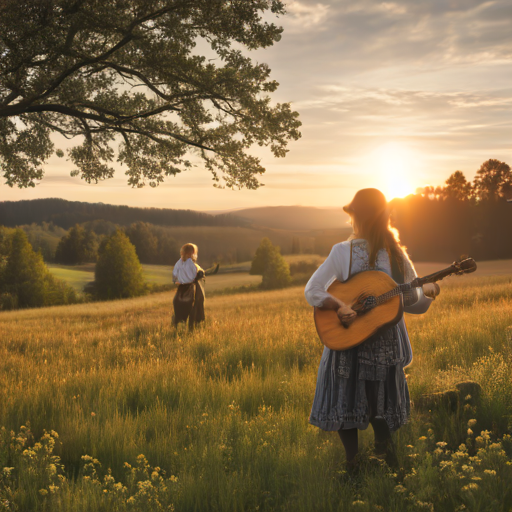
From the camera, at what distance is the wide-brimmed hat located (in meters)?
3.36

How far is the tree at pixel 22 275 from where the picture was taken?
49.3 metres

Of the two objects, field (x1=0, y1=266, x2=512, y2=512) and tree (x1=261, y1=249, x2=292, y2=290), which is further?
tree (x1=261, y1=249, x2=292, y2=290)

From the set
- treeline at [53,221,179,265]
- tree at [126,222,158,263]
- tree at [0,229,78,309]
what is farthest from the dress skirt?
tree at [126,222,158,263]

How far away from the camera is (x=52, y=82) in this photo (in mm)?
9523

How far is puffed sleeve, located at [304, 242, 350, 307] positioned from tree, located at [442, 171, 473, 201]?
64.4m

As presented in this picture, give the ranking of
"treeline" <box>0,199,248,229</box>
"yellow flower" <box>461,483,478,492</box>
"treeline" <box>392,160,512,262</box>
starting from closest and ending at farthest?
"yellow flower" <box>461,483,478,492</box>
"treeline" <box>392,160,512,262</box>
"treeline" <box>0,199,248,229</box>

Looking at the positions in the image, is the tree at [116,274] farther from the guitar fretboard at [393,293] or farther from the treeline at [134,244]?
the guitar fretboard at [393,293]

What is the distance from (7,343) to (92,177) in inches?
218

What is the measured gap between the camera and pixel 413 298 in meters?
3.40

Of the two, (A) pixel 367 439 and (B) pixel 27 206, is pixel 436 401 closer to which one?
(A) pixel 367 439

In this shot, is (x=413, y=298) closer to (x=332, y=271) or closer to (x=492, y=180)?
(x=332, y=271)

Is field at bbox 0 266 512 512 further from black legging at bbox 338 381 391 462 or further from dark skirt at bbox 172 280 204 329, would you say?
dark skirt at bbox 172 280 204 329

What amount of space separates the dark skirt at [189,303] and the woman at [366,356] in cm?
777

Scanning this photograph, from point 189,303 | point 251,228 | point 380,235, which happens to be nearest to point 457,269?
point 380,235
